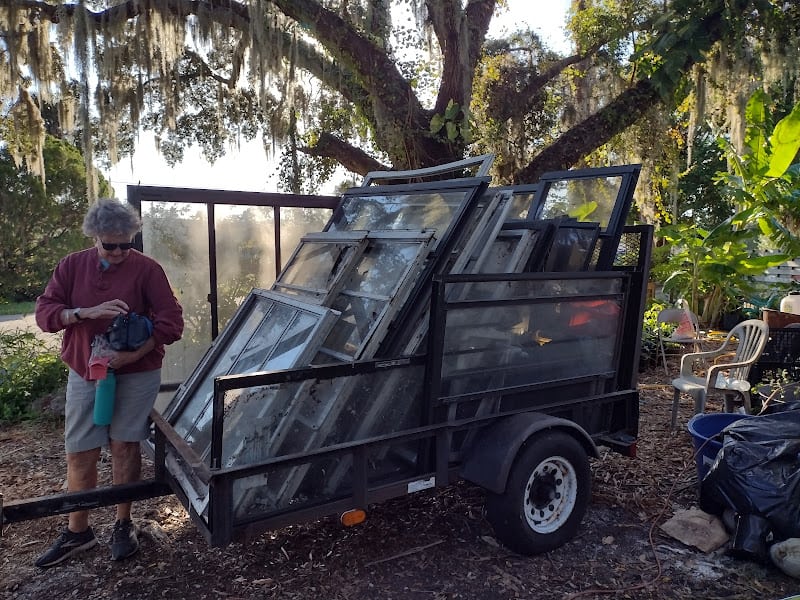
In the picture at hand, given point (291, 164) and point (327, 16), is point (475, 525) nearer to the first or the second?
point (327, 16)

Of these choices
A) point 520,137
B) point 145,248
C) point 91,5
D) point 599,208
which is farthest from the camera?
point 520,137

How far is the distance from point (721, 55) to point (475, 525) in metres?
9.10

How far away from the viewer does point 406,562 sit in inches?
132

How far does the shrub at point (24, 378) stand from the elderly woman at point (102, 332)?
3.42 metres

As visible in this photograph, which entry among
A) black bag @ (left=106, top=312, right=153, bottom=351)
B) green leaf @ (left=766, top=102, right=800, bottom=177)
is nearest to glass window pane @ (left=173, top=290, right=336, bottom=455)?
black bag @ (left=106, top=312, right=153, bottom=351)

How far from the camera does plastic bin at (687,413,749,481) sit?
3.93 meters

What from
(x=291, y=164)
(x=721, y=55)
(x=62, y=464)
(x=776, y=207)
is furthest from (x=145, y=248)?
(x=776, y=207)

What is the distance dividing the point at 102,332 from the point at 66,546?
1.25m

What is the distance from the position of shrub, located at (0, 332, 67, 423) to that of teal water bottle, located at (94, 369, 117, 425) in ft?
11.8

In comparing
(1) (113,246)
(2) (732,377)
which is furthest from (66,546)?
(2) (732,377)

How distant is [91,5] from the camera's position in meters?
8.09

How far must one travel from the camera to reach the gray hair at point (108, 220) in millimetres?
3244

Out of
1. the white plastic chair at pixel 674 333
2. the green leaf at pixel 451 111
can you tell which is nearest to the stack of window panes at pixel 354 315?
the white plastic chair at pixel 674 333

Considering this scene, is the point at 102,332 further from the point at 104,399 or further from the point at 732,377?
the point at 732,377
